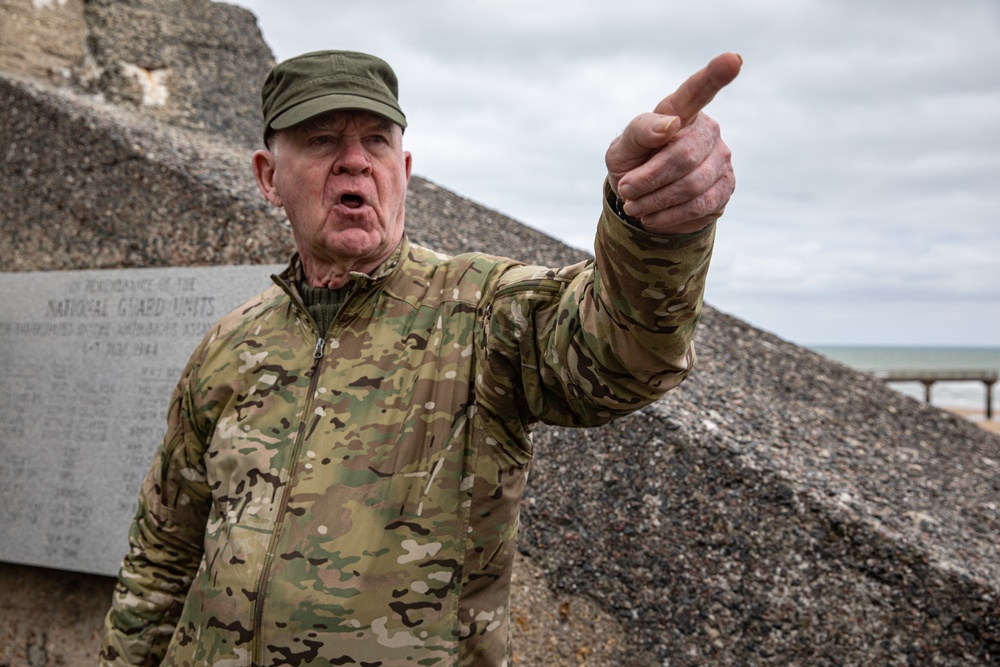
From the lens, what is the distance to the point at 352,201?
5.70ft

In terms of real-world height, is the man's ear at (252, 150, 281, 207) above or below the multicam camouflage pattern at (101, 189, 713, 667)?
above

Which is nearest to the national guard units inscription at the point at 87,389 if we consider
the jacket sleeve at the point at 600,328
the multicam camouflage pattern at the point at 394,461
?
the multicam camouflage pattern at the point at 394,461

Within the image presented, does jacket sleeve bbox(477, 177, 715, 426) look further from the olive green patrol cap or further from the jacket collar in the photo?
the olive green patrol cap

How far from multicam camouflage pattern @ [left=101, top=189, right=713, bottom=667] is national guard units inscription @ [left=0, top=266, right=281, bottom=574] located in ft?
6.73

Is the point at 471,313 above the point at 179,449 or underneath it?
above

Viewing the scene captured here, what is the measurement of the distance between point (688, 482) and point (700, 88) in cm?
250

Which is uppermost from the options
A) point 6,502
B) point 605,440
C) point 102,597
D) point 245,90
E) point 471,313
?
point 245,90

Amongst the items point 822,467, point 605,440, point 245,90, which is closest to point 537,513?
point 605,440

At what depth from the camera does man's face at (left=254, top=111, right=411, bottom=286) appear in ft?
5.61

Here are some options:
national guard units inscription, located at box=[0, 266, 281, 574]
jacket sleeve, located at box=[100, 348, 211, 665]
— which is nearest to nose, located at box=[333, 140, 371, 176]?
jacket sleeve, located at box=[100, 348, 211, 665]

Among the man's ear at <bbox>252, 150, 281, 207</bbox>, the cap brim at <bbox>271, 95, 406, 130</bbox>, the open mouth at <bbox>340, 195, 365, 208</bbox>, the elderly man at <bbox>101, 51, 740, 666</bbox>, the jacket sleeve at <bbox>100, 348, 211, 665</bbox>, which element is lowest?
the jacket sleeve at <bbox>100, 348, 211, 665</bbox>

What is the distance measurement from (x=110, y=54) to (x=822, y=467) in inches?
278

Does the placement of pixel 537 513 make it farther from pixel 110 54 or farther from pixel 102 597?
pixel 110 54

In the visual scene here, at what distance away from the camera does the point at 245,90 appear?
7.84m
